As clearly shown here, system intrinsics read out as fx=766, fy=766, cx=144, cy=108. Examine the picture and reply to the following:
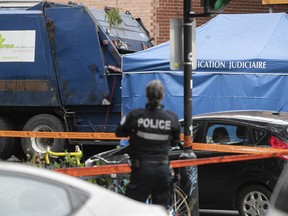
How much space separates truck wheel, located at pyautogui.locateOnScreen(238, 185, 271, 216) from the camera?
10133 mm

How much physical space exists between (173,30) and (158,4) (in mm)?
11463

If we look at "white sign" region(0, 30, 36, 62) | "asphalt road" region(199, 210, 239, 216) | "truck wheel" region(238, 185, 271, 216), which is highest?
"white sign" region(0, 30, 36, 62)

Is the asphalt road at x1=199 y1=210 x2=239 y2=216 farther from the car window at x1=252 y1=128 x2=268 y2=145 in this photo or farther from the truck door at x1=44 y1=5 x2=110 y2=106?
the truck door at x1=44 y1=5 x2=110 y2=106

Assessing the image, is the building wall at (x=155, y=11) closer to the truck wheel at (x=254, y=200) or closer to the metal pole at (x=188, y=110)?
the truck wheel at (x=254, y=200)

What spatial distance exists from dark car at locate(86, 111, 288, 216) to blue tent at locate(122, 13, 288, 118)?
380 cm

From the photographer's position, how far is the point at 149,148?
25.7 ft

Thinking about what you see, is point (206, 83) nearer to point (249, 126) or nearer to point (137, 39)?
point (137, 39)

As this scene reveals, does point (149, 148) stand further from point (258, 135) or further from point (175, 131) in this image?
point (258, 135)

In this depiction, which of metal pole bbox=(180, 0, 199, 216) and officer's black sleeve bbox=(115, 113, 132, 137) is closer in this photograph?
officer's black sleeve bbox=(115, 113, 132, 137)

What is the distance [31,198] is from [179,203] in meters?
4.59

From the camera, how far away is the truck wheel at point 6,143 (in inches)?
657

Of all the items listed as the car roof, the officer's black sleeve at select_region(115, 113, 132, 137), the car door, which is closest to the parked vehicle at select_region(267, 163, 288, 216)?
the officer's black sleeve at select_region(115, 113, 132, 137)

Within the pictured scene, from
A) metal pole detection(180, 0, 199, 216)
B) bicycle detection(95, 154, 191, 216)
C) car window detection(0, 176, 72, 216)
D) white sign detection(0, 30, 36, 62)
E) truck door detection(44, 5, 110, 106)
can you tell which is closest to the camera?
car window detection(0, 176, 72, 216)

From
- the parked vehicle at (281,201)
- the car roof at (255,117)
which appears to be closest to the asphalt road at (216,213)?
the car roof at (255,117)
